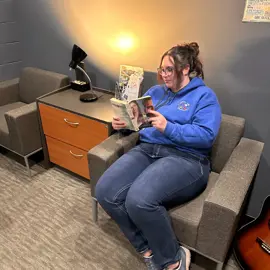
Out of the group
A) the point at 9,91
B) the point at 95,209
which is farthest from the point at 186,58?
the point at 9,91

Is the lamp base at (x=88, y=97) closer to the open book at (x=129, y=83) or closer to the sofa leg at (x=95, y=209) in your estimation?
the open book at (x=129, y=83)

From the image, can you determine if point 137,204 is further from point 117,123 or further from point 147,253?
point 117,123

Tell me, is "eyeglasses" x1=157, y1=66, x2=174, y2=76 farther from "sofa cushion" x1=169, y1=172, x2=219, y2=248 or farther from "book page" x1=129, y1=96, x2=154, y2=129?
"sofa cushion" x1=169, y1=172, x2=219, y2=248

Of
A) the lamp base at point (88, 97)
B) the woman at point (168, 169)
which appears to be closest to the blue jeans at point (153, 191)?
the woman at point (168, 169)

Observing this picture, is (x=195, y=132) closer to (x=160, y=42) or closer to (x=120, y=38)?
(x=160, y=42)

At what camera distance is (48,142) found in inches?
88.0

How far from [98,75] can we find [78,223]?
45.3 inches

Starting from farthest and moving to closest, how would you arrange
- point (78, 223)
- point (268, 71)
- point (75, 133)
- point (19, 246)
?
point (75, 133), point (78, 223), point (19, 246), point (268, 71)

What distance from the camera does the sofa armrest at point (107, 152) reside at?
1583 millimetres

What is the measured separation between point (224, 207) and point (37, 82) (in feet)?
6.36

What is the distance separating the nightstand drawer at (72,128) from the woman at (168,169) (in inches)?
14.4

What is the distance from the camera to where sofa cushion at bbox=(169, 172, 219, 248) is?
1354mm

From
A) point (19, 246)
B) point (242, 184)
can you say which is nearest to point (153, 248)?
point (242, 184)

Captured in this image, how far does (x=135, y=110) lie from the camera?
56.1 inches
